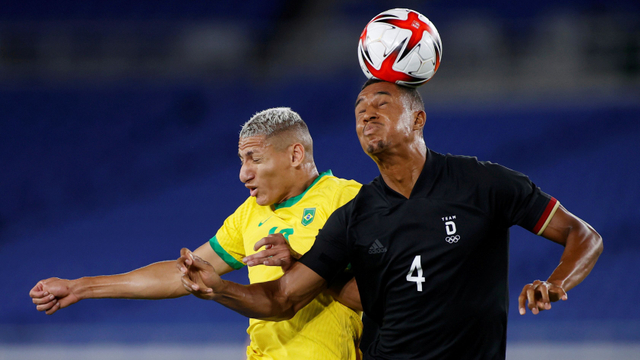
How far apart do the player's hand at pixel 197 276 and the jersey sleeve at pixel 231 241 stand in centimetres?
104

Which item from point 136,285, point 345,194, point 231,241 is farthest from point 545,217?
point 136,285

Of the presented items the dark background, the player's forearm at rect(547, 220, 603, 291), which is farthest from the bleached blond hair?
the dark background

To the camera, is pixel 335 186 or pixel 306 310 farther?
pixel 335 186

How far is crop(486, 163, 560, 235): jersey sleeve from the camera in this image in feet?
8.54

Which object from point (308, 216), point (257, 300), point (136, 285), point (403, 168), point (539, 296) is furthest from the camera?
point (136, 285)

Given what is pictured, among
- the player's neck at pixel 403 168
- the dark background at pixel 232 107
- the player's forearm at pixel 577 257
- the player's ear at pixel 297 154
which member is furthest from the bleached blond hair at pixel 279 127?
the dark background at pixel 232 107

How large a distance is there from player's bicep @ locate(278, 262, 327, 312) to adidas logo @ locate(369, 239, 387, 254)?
28cm

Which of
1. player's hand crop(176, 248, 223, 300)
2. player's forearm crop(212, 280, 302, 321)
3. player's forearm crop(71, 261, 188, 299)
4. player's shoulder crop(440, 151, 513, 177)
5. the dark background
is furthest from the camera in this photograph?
the dark background

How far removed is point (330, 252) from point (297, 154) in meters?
0.76

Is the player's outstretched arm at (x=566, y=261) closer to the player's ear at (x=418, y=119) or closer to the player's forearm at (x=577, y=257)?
the player's forearm at (x=577, y=257)

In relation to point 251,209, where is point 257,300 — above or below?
below

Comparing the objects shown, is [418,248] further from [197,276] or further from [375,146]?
[197,276]

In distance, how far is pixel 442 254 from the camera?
2.64 m

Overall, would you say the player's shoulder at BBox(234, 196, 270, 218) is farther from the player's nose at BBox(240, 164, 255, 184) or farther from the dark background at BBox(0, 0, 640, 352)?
the dark background at BBox(0, 0, 640, 352)
